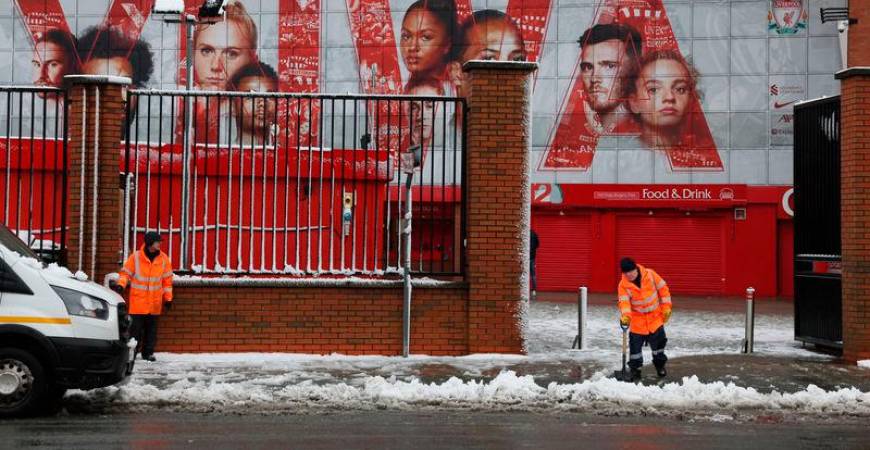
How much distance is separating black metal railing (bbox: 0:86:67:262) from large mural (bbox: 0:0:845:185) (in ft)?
53.3

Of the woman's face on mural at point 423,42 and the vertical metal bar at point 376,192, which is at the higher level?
the woman's face on mural at point 423,42

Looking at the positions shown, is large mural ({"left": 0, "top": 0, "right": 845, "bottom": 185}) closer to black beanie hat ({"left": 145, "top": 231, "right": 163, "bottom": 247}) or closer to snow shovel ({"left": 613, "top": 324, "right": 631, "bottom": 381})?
black beanie hat ({"left": 145, "top": 231, "right": 163, "bottom": 247})

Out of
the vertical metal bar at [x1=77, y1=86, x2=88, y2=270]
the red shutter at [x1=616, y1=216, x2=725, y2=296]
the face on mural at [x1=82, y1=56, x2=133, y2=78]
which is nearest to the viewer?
the vertical metal bar at [x1=77, y1=86, x2=88, y2=270]

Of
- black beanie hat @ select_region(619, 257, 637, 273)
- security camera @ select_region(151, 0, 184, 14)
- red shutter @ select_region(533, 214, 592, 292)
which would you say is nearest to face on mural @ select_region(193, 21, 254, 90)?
red shutter @ select_region(533, 214, 592, 292)

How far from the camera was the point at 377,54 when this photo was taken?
31.8 m

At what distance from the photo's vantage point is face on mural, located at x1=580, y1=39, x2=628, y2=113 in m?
30.7

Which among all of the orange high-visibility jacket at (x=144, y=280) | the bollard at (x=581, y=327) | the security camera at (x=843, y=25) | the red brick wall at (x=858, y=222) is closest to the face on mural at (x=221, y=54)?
the security camera at (x=843, y=25)

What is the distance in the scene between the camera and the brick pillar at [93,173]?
12.5 meters

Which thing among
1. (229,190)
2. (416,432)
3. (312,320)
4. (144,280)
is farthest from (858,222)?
(144,280)

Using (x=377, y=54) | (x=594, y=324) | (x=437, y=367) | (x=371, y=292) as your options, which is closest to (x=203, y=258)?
(x=371, y=292)

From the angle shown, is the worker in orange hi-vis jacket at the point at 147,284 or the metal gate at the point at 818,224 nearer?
the worker in orange hi-vis jacket at the point at 147,284

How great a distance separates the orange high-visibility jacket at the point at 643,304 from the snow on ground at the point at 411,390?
0.69m

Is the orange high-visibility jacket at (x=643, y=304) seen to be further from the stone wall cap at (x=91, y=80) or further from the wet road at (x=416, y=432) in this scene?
the stone wall cap at (x=91, y=80)

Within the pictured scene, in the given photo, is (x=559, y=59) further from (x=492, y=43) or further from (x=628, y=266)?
(x=628, y=266)
